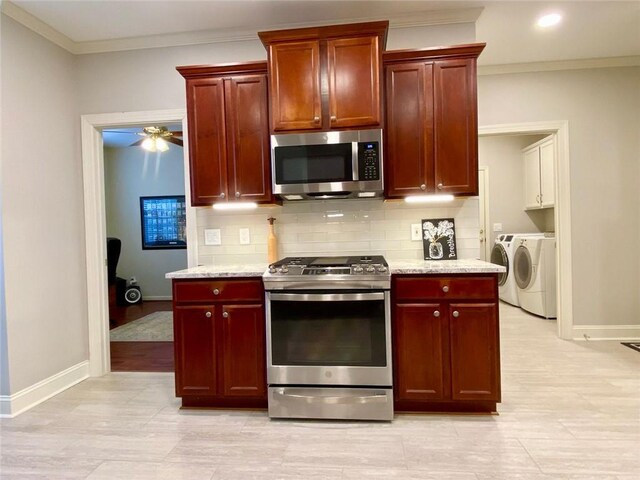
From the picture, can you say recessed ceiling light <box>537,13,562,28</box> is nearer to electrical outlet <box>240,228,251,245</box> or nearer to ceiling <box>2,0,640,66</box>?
ceiling <box>2,0,640,66</box>

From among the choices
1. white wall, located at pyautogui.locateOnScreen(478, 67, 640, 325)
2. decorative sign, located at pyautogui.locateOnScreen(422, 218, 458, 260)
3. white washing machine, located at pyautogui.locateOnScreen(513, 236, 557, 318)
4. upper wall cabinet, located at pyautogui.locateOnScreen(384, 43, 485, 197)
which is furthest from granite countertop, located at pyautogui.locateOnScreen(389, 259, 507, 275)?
white washing machine, located at pyautogui.locateOnScreen(513, 236, 557, 318)

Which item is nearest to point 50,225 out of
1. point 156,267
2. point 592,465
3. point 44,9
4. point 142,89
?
point 142,89

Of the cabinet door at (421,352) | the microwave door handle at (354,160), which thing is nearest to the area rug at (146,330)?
the cabinet door at (421,352)

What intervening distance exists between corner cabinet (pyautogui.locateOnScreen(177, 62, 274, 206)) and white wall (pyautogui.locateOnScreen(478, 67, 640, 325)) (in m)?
2.25

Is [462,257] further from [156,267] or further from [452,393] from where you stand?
[156,267]

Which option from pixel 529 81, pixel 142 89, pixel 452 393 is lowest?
pixel 452 393

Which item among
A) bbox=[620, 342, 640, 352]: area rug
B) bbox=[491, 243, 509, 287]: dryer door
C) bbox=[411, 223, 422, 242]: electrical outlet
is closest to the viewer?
bbox=[411, 223, 422, 242]: electrical outlet

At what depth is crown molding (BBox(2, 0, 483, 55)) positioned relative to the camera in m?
2.63

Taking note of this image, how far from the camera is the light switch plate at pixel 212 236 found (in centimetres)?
291

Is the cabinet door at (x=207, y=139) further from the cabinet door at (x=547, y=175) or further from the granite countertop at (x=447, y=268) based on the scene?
the cabinet door at (x=547, y=175)

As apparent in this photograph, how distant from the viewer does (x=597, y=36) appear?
10.3ft

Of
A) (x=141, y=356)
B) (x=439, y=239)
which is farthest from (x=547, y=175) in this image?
(x=141, y=356)

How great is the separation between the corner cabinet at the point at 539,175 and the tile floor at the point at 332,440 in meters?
2.57

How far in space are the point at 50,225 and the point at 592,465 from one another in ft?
11.8
